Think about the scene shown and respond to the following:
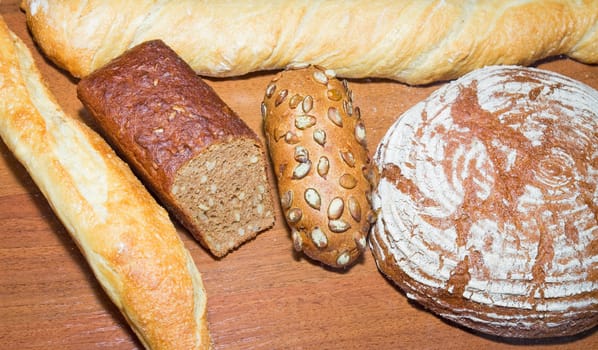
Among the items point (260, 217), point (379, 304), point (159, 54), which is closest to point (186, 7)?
point (159, 54)

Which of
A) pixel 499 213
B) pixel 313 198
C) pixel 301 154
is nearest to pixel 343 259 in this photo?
pixel 313 198

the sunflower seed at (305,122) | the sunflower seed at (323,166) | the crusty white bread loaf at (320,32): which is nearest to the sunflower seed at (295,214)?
the sunflower seed at (323,166)

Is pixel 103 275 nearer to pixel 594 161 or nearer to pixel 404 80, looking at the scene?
pixel 404 80

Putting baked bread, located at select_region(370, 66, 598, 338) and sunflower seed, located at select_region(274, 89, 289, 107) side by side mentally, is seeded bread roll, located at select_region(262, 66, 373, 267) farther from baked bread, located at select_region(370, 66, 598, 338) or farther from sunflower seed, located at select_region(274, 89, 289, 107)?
baked bread, located at select_region(370, 66, 598, 338)

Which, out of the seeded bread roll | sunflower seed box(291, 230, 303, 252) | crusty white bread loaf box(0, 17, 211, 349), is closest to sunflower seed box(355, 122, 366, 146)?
the seeded bread roll

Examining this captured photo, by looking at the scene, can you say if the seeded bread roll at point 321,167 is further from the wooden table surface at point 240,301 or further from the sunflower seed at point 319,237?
the wooden table surface at point 240,301

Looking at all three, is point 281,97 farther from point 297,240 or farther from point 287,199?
point 297,240
